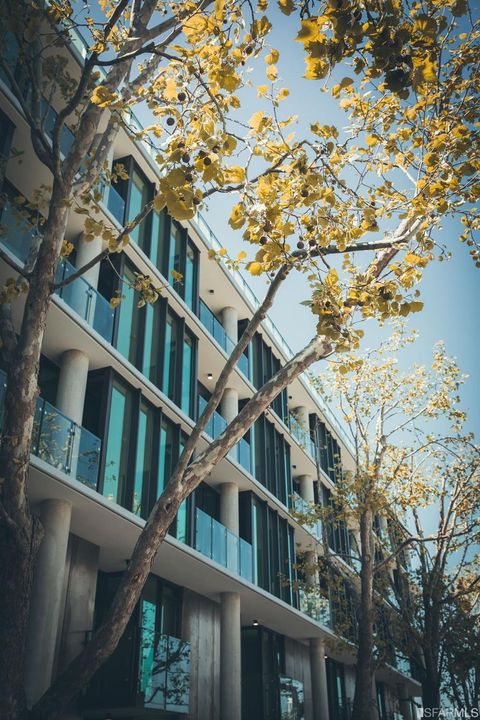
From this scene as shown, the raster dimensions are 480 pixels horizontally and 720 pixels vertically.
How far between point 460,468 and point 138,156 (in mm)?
15350

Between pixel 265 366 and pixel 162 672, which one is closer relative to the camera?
pixel 162 672

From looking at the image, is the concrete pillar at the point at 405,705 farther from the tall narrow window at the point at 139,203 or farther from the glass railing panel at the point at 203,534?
the tall narrow window at the point at 139,203

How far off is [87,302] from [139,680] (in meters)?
8.46

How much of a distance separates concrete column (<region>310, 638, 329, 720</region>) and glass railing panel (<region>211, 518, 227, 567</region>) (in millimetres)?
11024

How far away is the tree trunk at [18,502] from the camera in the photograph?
229 inches

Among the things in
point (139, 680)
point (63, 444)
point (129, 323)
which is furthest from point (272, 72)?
point (139, 680)

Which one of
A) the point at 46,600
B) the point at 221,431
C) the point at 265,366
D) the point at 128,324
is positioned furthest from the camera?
→ the point at 265,366

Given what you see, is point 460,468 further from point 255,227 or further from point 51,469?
point 255,227

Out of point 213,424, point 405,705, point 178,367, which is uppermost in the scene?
point 178,367

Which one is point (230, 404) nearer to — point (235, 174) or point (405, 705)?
point (235, 174)

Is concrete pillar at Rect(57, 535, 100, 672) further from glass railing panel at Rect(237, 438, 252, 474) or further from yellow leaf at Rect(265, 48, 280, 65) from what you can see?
yellow leaf at Rect(265, 48, 280, 65)

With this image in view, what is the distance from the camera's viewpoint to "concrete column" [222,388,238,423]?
24406 millimetres

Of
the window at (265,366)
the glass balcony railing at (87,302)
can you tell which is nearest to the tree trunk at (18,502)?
the glass balcony railing at (87,302)

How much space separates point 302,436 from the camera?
3089cm
